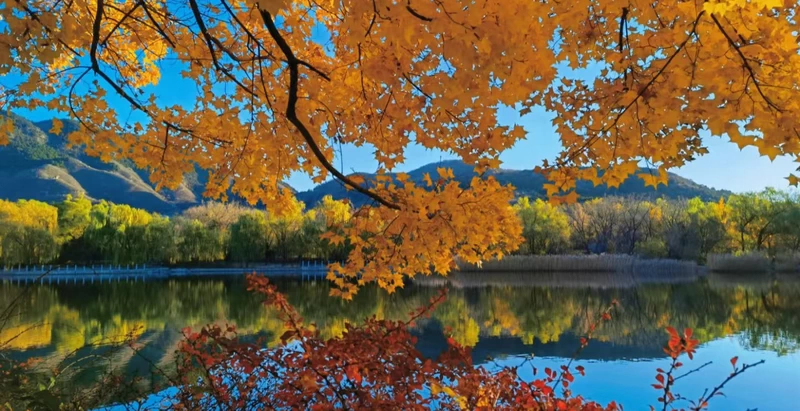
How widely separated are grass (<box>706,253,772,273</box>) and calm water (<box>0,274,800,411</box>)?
15.9 ft

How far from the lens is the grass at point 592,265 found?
28.3 m

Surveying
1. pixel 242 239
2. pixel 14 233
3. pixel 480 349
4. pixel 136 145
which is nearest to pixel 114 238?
pixel 14 233

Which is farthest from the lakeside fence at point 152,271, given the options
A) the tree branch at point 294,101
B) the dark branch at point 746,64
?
the dark branch at point 746,64

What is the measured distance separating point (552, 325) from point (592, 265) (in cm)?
1924

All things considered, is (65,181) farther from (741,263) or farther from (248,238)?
(741,263)

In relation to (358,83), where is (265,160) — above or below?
below

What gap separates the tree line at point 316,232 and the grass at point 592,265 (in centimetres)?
496

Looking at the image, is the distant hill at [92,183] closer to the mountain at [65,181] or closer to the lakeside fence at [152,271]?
the mountain at [65,181]

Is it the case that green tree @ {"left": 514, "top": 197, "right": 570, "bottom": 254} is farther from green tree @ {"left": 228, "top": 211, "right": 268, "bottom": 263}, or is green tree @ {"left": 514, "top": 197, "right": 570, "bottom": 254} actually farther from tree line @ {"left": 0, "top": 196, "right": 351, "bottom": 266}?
green tree @ {"left": 228, "top": 211, "right": 268, "bottom": 263}

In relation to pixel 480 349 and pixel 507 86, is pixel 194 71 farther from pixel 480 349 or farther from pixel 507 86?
pixel 480 349

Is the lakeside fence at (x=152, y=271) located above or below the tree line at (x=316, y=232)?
below

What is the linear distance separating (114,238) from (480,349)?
4087 centimetres

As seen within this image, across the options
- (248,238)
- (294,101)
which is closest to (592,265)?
(248,238)

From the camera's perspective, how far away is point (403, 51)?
1909 mm
